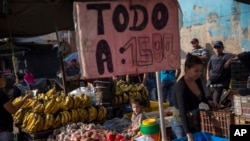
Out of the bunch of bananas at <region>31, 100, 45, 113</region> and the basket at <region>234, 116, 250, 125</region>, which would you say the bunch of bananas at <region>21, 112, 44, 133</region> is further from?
the basket at <region>234, 116, 250, 125</region>

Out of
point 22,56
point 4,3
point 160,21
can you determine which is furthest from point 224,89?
point 22,56

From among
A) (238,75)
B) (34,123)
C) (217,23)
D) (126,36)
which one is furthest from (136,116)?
(217,23)

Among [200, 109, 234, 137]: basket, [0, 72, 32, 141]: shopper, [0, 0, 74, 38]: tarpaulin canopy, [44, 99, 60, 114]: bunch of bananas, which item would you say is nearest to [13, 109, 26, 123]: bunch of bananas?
[44, 99, 60, 114]: bunch of bananas

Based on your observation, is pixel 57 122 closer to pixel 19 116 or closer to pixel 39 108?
pixel 39 108

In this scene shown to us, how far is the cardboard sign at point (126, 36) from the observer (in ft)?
8.74

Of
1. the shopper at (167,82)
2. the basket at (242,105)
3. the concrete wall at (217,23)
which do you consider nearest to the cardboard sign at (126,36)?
the basket at (242,105)

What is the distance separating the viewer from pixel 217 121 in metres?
4.40

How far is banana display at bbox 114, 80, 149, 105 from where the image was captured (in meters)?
7.47

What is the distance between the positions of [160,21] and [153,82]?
7177 mm

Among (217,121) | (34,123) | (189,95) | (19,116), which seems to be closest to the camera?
(189,95)

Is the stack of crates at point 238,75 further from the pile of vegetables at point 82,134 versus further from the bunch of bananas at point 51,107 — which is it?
the bunch of bananas at point 51,107

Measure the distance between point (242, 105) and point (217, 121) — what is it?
15.1 inches

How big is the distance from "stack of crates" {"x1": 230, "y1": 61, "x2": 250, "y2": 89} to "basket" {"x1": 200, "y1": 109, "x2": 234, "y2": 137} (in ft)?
8.92

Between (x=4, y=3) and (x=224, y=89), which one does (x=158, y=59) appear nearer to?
(x=4, y=3)
